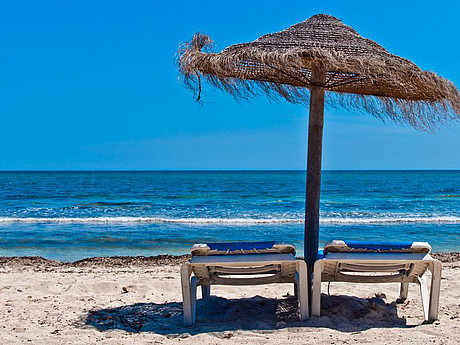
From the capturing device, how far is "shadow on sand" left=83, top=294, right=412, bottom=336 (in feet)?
12.4

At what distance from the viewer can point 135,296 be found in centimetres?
495

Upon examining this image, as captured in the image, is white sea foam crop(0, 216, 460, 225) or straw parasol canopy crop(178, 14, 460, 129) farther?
white sea foam crop(0, 216, 460, 225)

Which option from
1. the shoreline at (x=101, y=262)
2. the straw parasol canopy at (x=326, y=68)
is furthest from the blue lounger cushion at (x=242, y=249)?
the shoreline at (x=101, y=262)

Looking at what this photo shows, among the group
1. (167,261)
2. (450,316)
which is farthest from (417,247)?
(167,261)

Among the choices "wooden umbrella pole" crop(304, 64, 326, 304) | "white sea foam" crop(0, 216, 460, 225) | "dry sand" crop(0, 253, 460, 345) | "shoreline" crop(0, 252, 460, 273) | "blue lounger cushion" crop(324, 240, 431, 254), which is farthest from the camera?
"white sea foam" crop(0, 216, 460, 225)

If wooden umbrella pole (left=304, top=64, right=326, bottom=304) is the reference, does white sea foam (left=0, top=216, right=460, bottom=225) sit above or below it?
below

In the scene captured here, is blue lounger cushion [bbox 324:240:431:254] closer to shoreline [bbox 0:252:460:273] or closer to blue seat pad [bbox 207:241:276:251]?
blue seat pad [bbox 207:241:276:251]

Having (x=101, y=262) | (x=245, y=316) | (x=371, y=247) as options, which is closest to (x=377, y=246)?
(x=371, y=247)

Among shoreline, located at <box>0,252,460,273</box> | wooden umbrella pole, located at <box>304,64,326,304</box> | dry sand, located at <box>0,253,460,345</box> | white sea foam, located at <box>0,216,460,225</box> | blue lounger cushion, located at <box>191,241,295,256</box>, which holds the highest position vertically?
wooden umbrella pole, located at <box>304,64,326,304</box>

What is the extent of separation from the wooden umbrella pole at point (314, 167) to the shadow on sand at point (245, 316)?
375 millimetres

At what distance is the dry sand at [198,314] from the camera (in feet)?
11.5

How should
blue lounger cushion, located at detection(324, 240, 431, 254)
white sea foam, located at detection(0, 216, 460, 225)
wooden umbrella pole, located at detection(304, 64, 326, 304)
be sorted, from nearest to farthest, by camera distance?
1. blue lounger cushion, located at detection(324, 240, 431, 254)
2. wooden umbrella pole, located at detection(304, 64, 326, 304)
3. white sea foam, located at detection(0, 216, 460, 225)

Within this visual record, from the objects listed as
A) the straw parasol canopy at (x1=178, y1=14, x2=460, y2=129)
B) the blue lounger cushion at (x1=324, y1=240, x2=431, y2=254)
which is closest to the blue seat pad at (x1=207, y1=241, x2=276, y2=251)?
the blue lounger cushion at (x1=324, y1=240, x2=431, y2=254)

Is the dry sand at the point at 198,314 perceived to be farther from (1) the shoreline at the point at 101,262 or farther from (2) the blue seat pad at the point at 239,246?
(1) the shoreline at the point at 101,262
